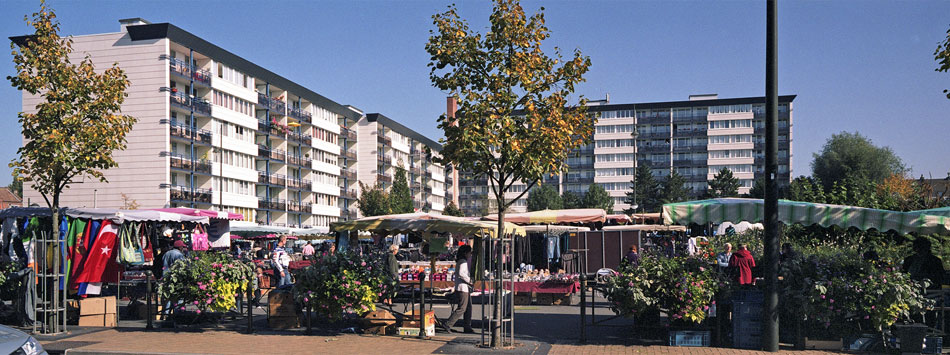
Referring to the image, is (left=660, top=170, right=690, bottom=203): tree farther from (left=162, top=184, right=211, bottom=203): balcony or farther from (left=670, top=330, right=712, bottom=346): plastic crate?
(left=670, top=330, right=712, bottom=346): plastic crate

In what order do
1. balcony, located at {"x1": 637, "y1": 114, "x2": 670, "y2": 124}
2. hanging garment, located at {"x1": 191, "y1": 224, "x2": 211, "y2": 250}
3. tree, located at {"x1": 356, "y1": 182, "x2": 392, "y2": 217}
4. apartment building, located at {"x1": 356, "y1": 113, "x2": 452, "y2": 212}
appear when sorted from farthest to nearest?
balcony, located at {"x1": 637, "y1": 114, "x2": 670, "y2": 124} < apartment building, located at {"x1": 356, "y1": 113, "x2": 452, "y2": 212} < tree, located at {"x1": 356, "y1": 182, "x2": 392, "y2": 217} < hanging garment, located at {"x1": 191, "y1": 224, "x2": 211, "y2": 250}

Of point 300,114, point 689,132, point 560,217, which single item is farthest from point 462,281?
point 689,132

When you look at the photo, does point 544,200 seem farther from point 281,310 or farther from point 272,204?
point 281,310

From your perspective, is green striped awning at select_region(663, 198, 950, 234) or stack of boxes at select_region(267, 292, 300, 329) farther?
stack of boxes at select_region(267, 292, 300, 329)

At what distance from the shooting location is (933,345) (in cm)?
1238

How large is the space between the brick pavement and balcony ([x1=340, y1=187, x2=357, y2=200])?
85.6 m

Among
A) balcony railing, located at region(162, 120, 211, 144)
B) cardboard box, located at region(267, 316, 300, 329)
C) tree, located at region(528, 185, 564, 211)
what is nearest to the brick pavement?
cardboard box, located at region(267, 316, 300, 329)

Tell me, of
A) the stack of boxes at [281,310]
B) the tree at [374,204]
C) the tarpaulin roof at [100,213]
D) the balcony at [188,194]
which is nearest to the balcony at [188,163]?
the balcony at [188,194]

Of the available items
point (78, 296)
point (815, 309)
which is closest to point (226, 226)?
point (78, 296)

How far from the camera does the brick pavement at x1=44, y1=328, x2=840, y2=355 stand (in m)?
12.8

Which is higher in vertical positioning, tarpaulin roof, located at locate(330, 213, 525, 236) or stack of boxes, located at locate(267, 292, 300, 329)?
tarpaulin roof, located at locate(330, 213, 525, 236)

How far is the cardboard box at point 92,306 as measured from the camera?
16203mm

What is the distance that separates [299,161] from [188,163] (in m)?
22.5

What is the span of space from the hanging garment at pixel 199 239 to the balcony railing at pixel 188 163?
4191 centimetres
